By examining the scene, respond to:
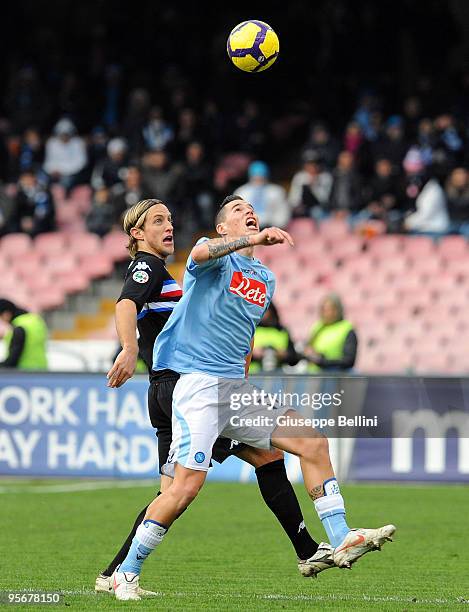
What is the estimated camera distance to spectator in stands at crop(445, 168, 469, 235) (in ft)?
65.4

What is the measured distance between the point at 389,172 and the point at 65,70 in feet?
23.2

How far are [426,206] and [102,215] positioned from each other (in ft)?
15.7

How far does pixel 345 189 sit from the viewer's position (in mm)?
20438

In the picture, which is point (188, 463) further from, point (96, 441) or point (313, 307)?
point (313, 307)

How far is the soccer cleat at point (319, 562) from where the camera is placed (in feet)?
23.6

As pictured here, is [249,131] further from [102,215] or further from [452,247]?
[452,247]

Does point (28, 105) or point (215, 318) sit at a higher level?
point (28, 105)

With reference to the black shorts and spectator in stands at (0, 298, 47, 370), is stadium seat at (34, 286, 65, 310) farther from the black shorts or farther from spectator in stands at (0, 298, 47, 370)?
the black shorts

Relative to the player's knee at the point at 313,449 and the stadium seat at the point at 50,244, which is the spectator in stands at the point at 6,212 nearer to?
the stadium seat at the point at 50,244

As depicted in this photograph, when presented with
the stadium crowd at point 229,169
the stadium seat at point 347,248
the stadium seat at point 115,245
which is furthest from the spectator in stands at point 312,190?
the stadium seat at point 115,245

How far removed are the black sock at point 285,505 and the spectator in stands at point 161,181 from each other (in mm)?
13274

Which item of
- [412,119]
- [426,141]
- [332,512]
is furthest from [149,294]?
[412,119]

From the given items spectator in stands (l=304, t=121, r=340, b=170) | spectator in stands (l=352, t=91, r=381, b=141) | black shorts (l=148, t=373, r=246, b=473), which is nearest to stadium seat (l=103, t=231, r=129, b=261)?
spectator in stands (l=304, t=121, r=340, b=170)

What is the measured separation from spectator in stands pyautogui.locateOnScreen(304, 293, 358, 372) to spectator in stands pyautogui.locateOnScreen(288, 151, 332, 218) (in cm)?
592
